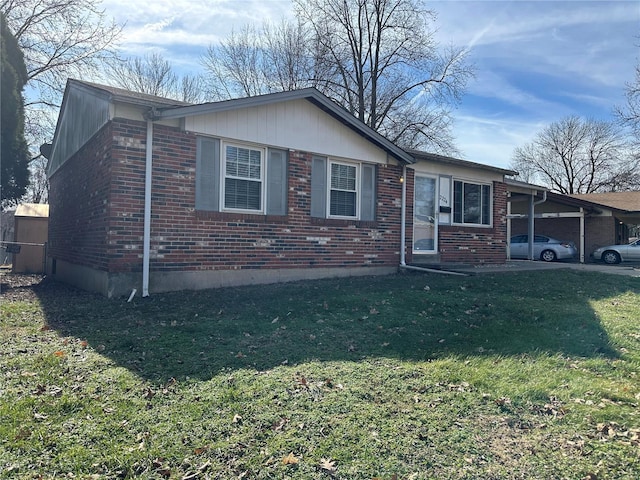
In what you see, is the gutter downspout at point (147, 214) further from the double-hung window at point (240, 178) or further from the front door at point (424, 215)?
the front door at point (424, 215)

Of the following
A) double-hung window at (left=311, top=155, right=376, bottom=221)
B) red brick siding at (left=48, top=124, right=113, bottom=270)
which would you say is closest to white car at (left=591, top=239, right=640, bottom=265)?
double-hung window at (left=311, top=155, right=376, bottom=221)

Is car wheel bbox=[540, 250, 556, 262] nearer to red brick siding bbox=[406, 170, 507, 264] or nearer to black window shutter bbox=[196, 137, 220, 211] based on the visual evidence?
red brick siding bbox=[406, 170, 507, 264]

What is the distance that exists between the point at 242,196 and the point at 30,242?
38.2ft

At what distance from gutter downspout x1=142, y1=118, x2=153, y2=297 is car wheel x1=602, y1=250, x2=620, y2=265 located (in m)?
21.4

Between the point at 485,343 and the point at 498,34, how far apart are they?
8.51 metres

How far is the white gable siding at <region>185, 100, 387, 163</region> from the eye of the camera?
28.3ft

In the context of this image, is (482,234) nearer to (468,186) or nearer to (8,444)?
(468,186)

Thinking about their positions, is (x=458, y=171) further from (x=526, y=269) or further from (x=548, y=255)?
(x=548, y=255)

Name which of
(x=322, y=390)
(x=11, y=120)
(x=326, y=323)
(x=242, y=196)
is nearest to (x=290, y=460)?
(x=322, y=390)

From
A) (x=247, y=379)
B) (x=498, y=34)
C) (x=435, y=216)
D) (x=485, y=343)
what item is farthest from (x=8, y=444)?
(x=498, y=34)

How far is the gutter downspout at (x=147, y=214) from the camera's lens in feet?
25.6

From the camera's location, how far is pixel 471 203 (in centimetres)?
1280

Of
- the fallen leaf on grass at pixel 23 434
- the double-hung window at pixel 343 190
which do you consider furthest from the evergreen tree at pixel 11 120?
the fallen leaf on grass at pixel 23 434

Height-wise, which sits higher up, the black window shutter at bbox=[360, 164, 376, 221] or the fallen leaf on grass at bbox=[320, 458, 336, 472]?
the black window shutter at bbox=[360, 164, 376, 221]
